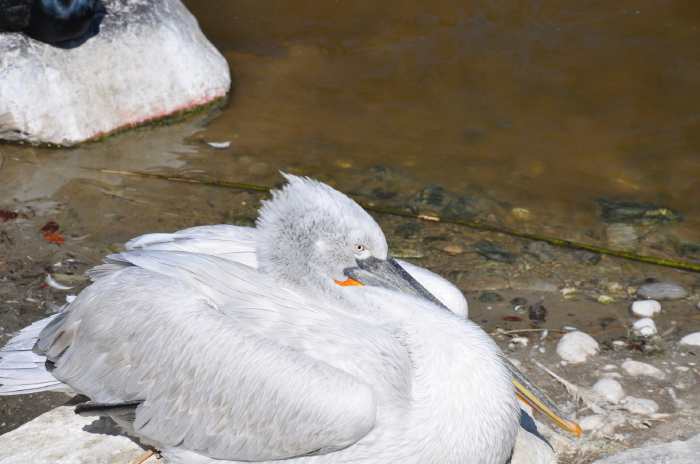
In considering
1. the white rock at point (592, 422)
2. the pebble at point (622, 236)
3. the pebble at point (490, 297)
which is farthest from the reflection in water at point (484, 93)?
the white rock at point (592, 422)

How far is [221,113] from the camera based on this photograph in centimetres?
555

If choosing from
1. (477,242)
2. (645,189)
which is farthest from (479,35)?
(477,242)

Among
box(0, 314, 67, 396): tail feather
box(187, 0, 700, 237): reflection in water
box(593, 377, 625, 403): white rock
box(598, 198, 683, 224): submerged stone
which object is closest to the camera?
box(0, 314, 67, 396): tail feather

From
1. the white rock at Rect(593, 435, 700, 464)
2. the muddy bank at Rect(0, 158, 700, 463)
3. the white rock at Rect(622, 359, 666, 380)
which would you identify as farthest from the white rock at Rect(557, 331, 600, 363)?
the white rock at Rect(593, 435, 700, 464)

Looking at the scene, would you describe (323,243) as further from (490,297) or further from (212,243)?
(490,297)

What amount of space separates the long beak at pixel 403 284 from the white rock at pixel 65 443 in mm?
872

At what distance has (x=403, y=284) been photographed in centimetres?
276

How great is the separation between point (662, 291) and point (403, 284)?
1.71 meters

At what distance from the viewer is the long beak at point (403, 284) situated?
2.73 m

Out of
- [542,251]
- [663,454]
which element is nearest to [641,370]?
[663,454]

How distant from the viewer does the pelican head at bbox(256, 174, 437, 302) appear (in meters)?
2.67

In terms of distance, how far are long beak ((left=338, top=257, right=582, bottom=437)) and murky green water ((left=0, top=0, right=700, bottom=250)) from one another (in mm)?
1949

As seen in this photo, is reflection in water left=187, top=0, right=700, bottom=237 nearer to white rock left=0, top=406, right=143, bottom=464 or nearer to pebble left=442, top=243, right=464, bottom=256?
pebble left=442, top=243, right=464, bottom=256

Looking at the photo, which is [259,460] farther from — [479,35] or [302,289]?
[479,35]
